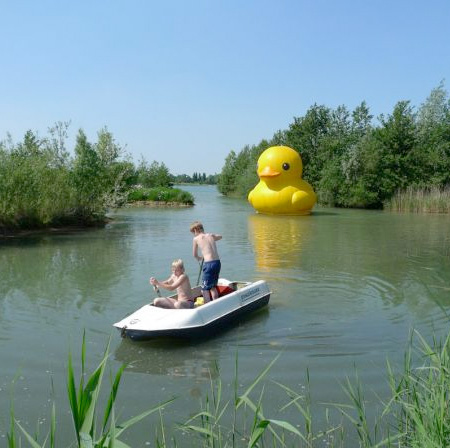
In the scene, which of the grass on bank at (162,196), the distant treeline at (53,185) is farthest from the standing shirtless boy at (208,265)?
the grass on bank at (162,196)

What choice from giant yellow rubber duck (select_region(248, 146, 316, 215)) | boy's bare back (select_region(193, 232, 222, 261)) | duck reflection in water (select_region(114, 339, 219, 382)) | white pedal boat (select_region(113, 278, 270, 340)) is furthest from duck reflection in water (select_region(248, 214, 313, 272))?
duck reflection in water (select_region(114, 339, 219, 382))

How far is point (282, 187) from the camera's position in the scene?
30.2m

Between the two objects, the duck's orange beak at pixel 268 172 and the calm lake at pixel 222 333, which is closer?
the calm lake at pixel 222 333

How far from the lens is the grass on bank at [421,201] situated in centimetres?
3278

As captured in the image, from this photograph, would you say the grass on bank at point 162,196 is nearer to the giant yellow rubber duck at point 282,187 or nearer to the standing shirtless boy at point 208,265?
the giant yellow rubber duck at point 282,187

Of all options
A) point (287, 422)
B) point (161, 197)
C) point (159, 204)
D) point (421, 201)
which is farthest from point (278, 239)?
point (161, 197)

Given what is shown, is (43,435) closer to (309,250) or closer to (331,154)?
(309,250)

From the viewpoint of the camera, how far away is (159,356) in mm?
6777

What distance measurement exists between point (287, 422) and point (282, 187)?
26.5 metres

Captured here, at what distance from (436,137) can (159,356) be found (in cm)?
3767

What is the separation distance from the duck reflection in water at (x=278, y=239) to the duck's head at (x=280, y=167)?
2.19 meters

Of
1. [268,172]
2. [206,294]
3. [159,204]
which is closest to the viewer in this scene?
[206,294]

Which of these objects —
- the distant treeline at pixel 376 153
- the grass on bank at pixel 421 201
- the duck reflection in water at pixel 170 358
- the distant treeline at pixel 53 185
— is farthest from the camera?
the distant treeline at pixel 376 153

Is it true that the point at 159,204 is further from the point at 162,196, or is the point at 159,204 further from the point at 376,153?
the point at 376,153
